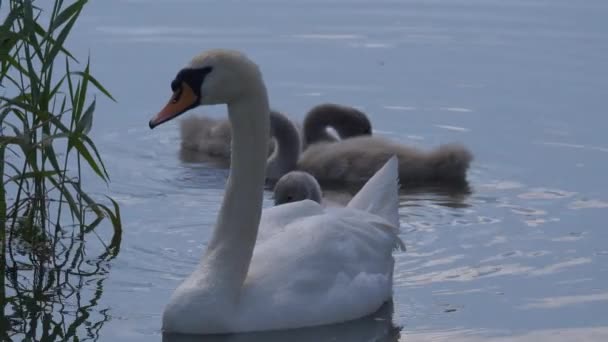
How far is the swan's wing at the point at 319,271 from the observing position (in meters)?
6.67

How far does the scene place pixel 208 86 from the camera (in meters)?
6.64

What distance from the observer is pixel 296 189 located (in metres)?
8.74

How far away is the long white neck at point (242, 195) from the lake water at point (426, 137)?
35 cm

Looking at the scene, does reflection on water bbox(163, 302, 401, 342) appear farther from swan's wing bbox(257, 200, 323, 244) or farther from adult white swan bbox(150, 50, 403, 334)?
swan's wing bbox(257, 200, 323, 244)

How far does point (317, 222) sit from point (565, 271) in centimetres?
136

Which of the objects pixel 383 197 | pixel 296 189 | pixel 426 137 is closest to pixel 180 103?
pixel 383 197

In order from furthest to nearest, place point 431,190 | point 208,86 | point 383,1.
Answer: point 383,1 → point 431,190 → point 208,86

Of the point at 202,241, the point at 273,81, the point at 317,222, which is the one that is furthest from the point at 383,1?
the point at 317,222

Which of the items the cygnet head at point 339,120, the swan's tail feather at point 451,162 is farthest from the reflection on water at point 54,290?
the cygnet head at point 339,120

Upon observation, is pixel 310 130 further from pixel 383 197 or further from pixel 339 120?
pixel 383 197

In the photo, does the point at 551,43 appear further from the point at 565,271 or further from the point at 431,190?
the point at 565,271

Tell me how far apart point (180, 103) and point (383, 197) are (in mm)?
1643

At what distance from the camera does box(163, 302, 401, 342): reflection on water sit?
661cm

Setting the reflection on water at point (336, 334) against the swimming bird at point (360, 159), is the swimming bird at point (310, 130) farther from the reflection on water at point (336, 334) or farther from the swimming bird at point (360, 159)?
the reflection on water at point (336, 334)
